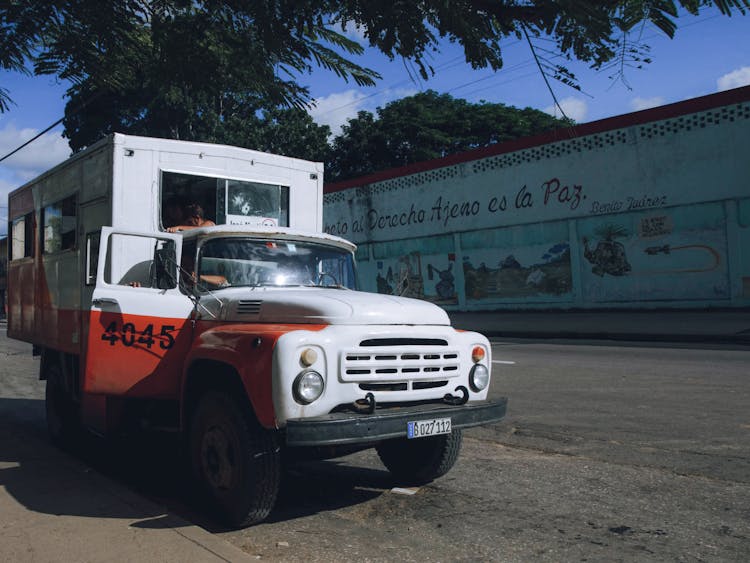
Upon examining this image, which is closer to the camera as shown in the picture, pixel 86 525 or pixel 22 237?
pixel 86 525

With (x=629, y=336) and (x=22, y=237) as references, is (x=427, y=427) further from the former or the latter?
(x=629, y=336)

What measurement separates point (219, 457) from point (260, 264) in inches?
65.5

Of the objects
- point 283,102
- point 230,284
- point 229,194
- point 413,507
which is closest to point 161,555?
point 413,507

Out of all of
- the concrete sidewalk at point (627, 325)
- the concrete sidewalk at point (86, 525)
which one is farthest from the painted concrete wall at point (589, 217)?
the concrete sidewalk at point (86, 525)

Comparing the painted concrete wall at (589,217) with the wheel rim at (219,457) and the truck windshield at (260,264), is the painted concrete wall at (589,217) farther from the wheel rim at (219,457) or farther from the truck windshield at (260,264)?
the wheel rim at (219,457)

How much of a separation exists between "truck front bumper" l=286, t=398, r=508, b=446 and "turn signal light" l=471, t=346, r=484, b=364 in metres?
0.34

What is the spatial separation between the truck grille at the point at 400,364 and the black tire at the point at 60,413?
3923 mm

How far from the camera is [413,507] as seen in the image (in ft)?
16.8

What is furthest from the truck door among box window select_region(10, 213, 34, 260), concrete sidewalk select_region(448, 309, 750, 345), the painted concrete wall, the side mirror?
the painted concrete wall

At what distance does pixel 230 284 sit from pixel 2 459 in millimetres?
2842

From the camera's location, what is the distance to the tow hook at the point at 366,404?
4.50 meters

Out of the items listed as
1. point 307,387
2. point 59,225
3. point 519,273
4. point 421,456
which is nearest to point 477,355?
point 421,456

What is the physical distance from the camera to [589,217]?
79.4ft

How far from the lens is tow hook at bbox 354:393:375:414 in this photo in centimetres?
450
